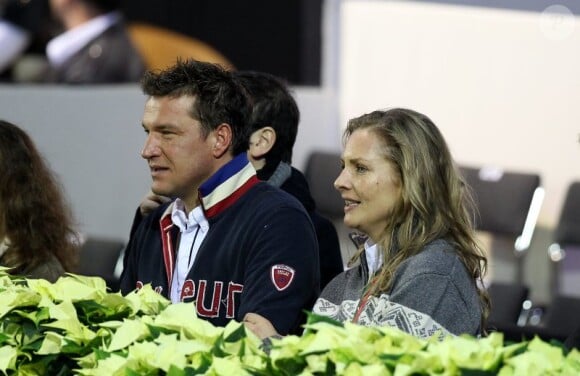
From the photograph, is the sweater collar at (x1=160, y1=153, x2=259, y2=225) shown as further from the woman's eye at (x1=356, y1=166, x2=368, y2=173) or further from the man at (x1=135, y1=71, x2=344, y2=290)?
the man at (x1=135, y1=71, x2=344, y2=290)

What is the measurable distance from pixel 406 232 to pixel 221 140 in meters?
0.59

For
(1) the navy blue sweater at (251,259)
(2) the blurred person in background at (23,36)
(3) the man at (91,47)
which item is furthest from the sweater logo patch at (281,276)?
(2) the blurred person in background at (23,36)

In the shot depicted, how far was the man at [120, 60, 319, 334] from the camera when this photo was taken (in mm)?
3221

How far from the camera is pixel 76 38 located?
27.7 ft

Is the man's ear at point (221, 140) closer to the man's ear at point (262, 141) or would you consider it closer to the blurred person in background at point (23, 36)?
the man's ear at point (262, 141)

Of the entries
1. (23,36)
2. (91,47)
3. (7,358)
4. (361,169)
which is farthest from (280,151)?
(23,36)

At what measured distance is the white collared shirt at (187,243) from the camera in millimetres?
3414

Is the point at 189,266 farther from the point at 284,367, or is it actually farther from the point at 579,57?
the point at 579,57

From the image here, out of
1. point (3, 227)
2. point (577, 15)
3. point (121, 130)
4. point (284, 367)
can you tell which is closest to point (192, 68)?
point (3, 227)

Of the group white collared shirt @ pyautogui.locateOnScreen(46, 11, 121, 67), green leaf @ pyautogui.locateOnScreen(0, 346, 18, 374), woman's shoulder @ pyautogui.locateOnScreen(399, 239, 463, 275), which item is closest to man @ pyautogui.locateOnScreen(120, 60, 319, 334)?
woman's shoulder @ pyautogui.locateOnScreen(399, 239, 463, 275)

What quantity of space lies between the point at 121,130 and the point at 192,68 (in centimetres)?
425

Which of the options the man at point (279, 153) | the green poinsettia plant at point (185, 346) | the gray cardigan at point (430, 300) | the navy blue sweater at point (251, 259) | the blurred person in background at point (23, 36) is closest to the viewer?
the green poinsettia plant at point (185, 346)

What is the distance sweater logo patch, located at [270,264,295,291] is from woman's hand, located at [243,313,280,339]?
109 millimetres

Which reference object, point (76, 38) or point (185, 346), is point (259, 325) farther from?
point (76, 38)
